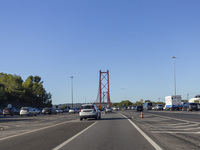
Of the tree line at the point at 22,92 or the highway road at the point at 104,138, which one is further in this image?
the tree line at the point at 22,92

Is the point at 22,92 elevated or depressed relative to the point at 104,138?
elevated

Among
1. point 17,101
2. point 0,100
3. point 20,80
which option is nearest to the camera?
point 0,100

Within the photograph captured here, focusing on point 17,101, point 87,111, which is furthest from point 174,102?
point 17,101

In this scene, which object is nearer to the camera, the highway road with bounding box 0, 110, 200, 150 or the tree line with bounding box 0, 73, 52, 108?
the highway road with bounding box 0, 110, 200, 150

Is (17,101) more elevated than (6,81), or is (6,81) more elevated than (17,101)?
(6,81)

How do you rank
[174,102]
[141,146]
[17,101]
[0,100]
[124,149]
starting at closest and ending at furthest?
[124,149], [141,146], [174,102], [0,100], [17,101]

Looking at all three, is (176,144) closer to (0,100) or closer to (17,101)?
(0,100)

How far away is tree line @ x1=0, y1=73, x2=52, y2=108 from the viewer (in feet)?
301

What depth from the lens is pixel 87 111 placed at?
87.3 ft

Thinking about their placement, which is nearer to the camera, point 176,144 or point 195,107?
point 176,144

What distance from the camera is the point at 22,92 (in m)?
93.4

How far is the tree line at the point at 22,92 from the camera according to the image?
3607 inches

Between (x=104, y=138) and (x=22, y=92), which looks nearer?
(x=104, y=138)

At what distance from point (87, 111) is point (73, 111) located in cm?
4181
